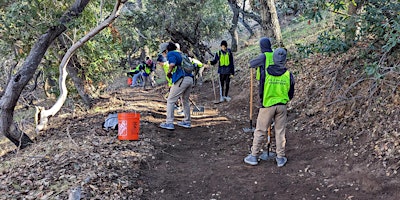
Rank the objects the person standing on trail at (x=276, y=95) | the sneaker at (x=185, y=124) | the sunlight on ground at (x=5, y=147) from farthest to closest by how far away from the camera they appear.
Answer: the sunlight on ground at (x=5, y=147), the sneaker at (x=185, y=124), the person standing on trail at (x=276, y=95)

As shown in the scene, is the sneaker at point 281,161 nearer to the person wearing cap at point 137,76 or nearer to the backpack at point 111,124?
the backpack at point 111,124

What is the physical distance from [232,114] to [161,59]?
262 cm

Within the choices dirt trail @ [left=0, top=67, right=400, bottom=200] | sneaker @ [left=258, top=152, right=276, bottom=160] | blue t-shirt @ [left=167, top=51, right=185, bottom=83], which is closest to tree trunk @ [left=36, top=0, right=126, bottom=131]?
dirt trail @ [left=0, top=67, right=400, bottom=200]

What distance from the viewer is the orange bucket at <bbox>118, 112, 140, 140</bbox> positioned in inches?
252

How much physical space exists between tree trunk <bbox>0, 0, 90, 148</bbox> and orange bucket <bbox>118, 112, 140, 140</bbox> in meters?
2.38

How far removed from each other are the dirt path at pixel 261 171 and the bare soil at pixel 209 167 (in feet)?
0.04

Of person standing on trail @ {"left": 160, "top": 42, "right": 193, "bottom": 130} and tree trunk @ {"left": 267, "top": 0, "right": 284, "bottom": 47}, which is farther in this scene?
tree trunk @ {"left": 267, "top": 0, "right": 284, "bottom": 47}

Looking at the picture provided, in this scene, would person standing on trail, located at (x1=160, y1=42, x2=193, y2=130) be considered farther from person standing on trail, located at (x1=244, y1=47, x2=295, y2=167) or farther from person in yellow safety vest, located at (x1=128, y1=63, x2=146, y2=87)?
person in yellow safety vest, located at (x1=128, y1=63, x2=146, y2=87)

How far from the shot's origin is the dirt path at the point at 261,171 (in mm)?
4469

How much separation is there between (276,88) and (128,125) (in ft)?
9.57

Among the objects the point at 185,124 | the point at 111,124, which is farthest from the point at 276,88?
the point at 111,124

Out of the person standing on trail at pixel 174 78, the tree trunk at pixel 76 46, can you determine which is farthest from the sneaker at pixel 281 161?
the tree trunk at pixel 76 46

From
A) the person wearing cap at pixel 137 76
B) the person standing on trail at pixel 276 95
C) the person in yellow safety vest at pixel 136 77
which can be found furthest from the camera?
the person in yellow safety vest at pixel 136 77

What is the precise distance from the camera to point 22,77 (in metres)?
7.52
